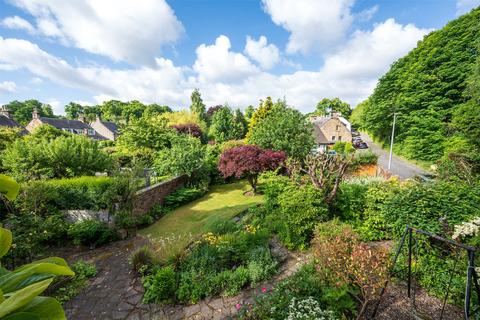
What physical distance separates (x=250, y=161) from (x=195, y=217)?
150 inches

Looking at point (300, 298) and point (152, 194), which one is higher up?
point (152, 194)

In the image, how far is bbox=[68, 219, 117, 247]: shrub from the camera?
6.03 metres

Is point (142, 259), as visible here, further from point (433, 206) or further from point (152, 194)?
point (433, 206)

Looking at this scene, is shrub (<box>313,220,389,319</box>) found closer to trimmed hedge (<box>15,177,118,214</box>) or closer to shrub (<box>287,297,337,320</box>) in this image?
shrub (<box>287,297,337,320</box>)

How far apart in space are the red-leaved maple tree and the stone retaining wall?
9.13 ft

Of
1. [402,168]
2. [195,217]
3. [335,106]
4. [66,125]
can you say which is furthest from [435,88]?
[66,125]

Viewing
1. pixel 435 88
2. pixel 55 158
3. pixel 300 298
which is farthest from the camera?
pixel 435 88

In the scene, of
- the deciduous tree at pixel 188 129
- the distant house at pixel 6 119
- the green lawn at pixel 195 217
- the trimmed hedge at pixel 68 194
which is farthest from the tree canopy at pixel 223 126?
the distant house at pixel 6 119

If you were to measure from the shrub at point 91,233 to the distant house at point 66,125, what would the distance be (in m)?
35.7

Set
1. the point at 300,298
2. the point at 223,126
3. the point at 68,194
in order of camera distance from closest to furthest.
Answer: the point at 300,298
the point at 68,194
the point at 223,126

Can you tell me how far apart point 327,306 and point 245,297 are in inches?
57.2

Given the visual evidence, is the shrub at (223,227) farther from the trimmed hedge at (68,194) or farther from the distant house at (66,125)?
the distant house at (66,125)

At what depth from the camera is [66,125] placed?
3738 cm

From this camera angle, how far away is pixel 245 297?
3.76 metres
